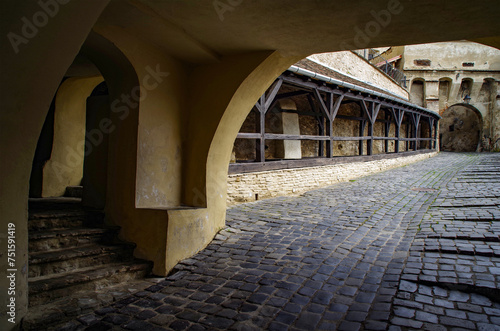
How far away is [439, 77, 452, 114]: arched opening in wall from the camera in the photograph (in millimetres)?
30047

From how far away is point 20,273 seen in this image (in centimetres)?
231

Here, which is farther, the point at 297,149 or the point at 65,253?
the point at 297,149

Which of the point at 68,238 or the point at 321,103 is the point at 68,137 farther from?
the point at 321,103

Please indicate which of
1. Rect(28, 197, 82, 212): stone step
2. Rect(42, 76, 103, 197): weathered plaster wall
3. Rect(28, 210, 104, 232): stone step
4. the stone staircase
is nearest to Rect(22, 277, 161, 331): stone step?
the stone staircase

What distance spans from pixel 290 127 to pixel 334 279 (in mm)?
9361

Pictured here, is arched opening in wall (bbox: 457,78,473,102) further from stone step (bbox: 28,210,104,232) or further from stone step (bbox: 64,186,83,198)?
stone step (bbox: 28,210,104,232)

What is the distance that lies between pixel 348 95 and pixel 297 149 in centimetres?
272

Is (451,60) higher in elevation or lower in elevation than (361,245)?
higher

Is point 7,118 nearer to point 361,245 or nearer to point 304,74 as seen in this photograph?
point 361,245

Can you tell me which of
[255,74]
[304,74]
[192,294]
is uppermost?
[304,74]

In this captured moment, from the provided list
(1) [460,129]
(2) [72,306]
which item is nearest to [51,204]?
(2) [72,306]

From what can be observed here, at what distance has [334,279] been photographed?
333 cm

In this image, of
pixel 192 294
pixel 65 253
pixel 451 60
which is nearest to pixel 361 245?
pixel 192 294

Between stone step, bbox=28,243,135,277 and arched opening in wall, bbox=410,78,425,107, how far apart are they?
3113cm
